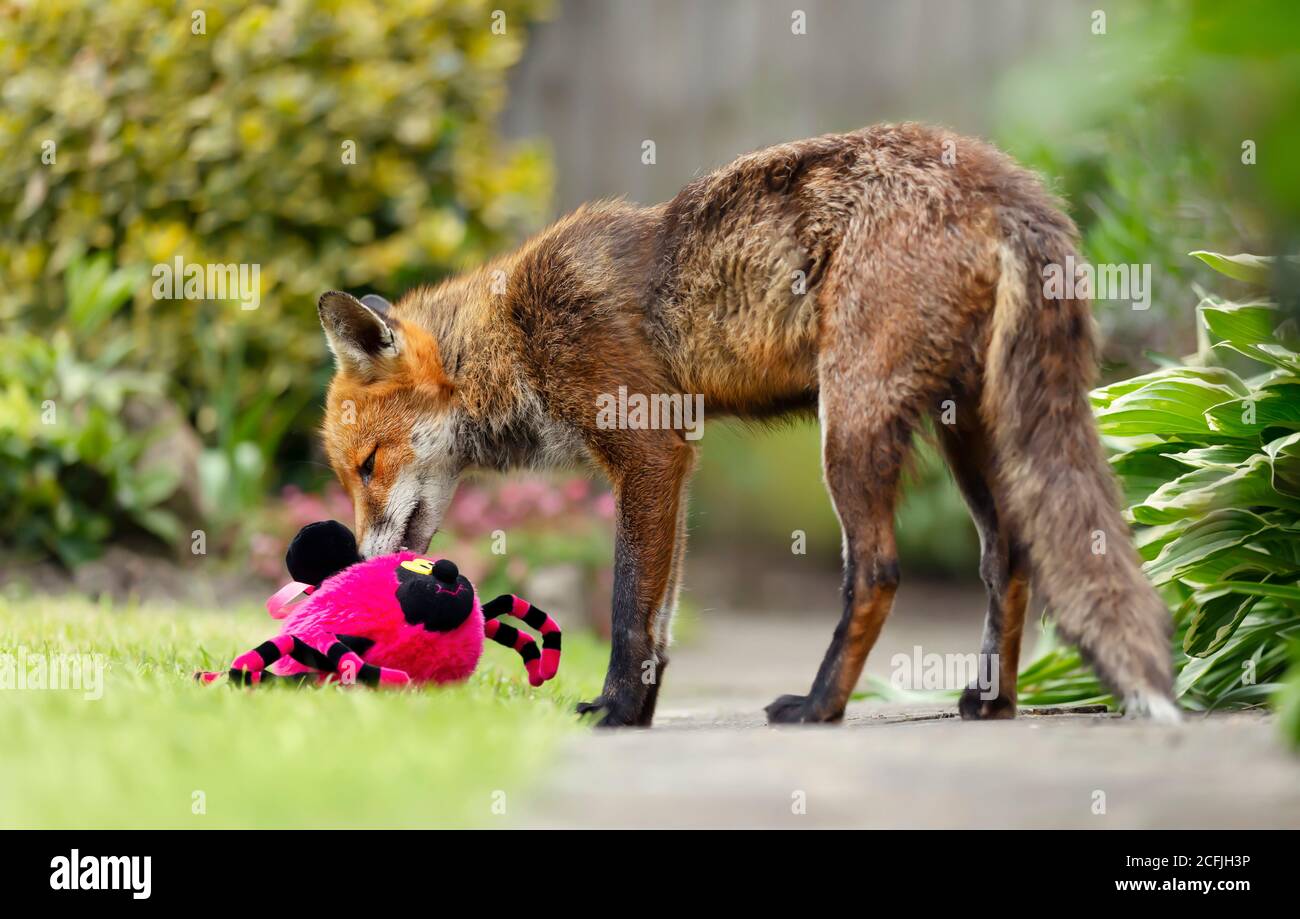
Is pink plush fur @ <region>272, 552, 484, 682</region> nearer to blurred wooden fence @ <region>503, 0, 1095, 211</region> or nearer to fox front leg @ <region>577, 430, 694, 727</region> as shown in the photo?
fox front leg @ <region>577, 430, 694, 727</region>

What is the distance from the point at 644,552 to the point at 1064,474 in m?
1.29

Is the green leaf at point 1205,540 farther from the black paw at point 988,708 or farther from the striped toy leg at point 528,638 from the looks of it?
the striped toy leg at point 528,638

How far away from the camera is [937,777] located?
88.5 inches

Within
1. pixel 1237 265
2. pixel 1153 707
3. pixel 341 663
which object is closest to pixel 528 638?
pixel 341 663

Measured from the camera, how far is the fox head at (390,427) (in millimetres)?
4270

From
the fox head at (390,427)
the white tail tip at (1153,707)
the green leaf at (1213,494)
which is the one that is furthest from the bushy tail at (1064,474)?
the fox head at (390,427)

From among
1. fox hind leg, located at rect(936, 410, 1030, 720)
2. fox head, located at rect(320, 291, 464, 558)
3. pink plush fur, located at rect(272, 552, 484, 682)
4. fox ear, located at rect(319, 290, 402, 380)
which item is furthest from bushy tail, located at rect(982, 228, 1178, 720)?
fox ear, located at rect(319, 290, 402, 380)

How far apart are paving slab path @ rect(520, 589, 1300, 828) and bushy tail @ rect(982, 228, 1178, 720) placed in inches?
8.6

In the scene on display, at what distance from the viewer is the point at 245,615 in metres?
5.78

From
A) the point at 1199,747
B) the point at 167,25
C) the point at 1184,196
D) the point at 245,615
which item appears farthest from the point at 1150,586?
the point at 167,25

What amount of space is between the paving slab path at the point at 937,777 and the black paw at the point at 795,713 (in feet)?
0.76

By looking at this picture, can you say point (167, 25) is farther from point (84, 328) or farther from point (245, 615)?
point (245, 615)
